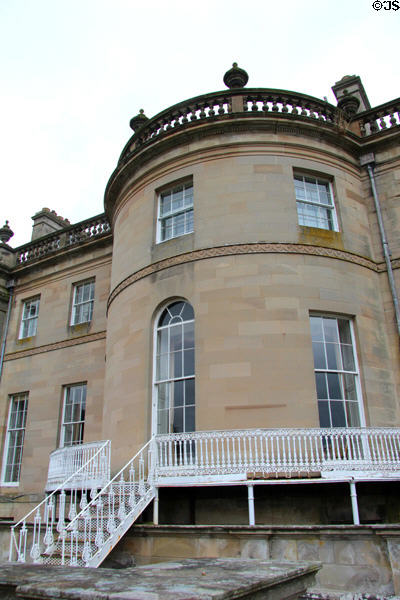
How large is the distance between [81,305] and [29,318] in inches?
115

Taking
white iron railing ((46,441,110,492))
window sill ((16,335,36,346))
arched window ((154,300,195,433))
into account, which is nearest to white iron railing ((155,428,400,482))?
arched window ((154,300,195,433))

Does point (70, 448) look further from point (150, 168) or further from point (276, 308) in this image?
point (150, 168)

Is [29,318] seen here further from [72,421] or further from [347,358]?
[347,358]

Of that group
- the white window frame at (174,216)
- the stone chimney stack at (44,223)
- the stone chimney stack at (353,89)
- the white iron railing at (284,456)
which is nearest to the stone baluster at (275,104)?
the white window frame at (174,216)

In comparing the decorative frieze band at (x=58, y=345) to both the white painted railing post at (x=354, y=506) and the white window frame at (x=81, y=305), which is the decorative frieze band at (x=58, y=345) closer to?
the white window frame at (x=81, y=305)

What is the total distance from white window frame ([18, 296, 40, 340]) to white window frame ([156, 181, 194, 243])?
27.3 ft

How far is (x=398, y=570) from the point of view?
6.23 metres

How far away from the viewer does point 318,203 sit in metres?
12.4

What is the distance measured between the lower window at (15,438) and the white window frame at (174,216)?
901cm

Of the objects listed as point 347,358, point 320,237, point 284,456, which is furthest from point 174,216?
point 284,456

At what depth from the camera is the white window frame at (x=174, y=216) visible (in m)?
12.6

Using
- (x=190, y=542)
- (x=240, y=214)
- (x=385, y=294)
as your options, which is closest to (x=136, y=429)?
(x=190, y=542)

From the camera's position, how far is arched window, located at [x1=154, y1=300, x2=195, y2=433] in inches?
427

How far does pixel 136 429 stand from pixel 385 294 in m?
6.82
